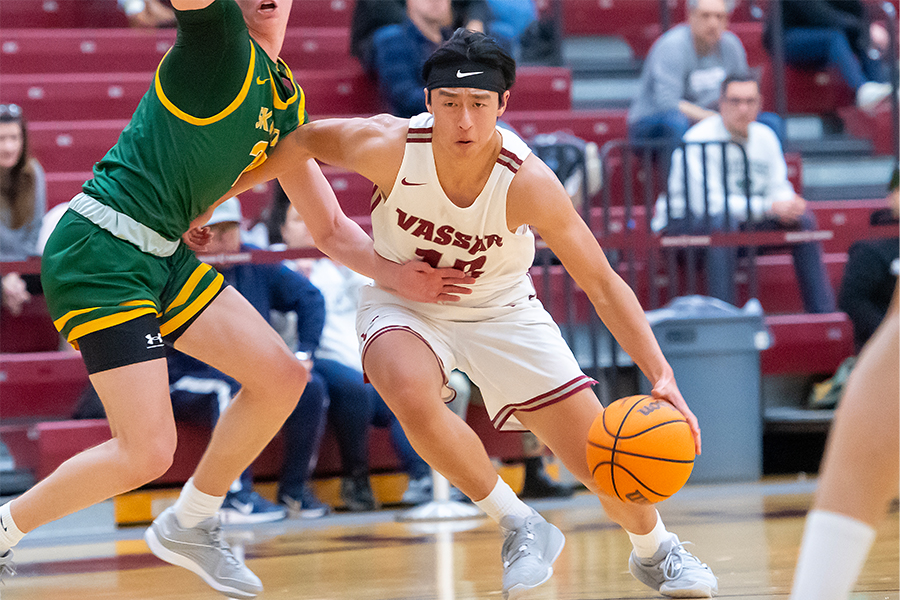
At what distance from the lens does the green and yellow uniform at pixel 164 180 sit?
2896mm

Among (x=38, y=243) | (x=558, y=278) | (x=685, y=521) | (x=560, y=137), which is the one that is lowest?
(x=685, y=521)

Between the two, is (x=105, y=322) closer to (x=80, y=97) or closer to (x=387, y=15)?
(x=387, y=15)

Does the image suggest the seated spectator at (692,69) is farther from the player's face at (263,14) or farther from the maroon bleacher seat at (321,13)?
the player's face at (263,14)

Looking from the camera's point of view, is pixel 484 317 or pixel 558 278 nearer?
pixel 484 317

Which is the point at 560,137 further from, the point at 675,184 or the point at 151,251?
the point at 151,251

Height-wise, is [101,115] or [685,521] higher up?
[101,115]

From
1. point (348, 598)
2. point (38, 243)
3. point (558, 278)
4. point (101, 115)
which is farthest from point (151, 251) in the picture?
point (101, 115)

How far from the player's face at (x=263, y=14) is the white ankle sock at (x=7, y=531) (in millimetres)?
1608

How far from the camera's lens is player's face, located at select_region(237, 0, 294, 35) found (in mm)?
3059

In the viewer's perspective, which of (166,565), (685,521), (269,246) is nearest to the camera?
(166,565)

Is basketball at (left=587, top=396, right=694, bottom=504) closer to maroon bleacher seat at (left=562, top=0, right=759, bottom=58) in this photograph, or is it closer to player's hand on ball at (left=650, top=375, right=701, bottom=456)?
player's hand on ball at (left=650, top=375, right=701, bottom=456)

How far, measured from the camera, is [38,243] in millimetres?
5836

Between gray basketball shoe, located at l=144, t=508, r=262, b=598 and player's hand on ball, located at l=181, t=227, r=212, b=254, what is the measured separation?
2.87 ft

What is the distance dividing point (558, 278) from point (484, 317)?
3.11 m
